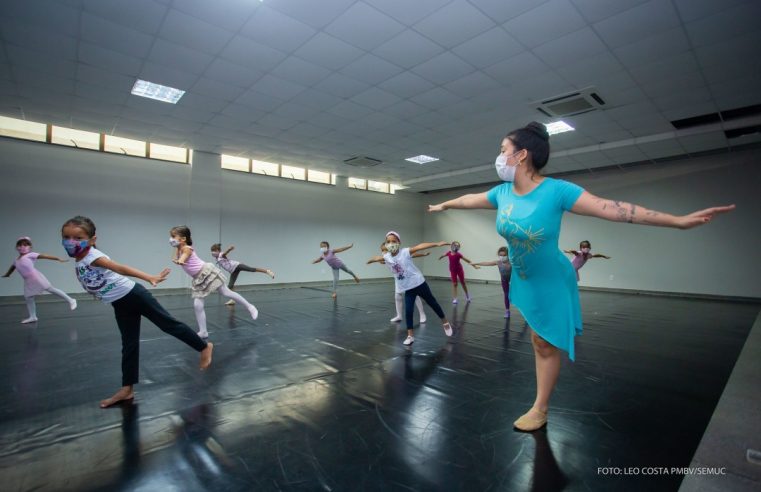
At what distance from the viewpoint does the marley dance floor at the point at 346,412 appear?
5.94ft

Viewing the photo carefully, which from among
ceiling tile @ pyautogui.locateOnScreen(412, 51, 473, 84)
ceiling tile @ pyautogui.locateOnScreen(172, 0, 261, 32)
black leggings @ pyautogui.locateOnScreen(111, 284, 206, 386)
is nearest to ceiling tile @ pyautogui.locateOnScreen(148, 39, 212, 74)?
ceiling tile @ pyautogui.locateOnScreen(172, 0, 261, 32)

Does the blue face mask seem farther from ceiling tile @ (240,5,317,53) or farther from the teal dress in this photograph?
ceiling tile @ (240,5,317,53)

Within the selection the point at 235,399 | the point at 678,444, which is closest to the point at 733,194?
the point at 678,444

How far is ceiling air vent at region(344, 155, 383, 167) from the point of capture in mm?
10289

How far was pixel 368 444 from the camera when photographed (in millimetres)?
2096

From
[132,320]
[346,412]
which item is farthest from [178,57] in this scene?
[346,412]

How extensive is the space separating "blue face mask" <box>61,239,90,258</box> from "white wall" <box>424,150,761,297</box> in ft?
41.7

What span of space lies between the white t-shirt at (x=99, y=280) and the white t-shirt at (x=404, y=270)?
9.71ft

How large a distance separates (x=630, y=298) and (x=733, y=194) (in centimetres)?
378

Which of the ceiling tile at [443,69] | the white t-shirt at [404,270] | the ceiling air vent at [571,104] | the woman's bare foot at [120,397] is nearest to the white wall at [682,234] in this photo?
the ceiling air vent at [571,104]

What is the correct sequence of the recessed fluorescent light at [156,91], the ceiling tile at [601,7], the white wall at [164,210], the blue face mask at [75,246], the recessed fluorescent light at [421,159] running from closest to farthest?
the blue face mask at [75,246]
the ceiling tile at [601,7]
the recessed fluorescent light at [156,91]
the white wall at [164,210]
the recessed fluorescent light at [421,159]

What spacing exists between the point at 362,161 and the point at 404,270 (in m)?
6.67

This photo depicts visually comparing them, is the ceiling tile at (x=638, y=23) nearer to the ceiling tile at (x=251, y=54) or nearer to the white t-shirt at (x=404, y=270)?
the white t-shirt at (x=404, y=270)

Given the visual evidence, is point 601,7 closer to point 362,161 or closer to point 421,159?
point 421,159
